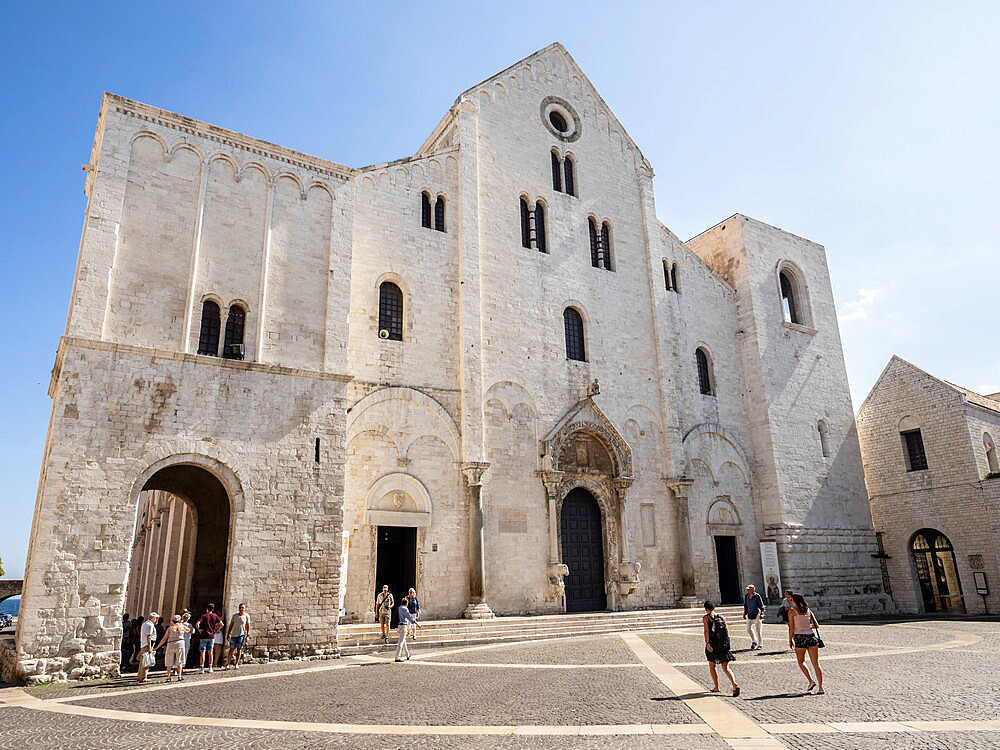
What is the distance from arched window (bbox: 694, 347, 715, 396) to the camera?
25.1m

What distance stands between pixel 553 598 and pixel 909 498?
57.2 feet

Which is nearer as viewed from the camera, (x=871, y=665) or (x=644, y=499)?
(x=871, y=665)

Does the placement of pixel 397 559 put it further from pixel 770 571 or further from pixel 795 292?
pixel 795 292

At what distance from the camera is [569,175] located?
24203mm

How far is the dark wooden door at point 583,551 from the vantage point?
20.1 meters

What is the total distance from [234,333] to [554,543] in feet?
34.9

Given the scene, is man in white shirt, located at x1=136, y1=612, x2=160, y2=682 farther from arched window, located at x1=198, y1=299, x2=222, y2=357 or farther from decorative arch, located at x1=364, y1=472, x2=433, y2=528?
arched window, located at x1=198, y1=299, x2=222, y2=357

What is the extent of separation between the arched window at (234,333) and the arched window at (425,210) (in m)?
6.80

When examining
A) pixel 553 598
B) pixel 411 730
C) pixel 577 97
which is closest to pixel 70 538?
pixel 411 730

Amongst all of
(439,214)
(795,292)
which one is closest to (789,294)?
(795,292)

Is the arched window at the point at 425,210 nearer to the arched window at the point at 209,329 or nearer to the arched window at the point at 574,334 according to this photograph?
the arched window at the point at 574,334

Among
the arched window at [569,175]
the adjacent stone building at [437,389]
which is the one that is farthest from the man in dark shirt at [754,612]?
the arched window at [569,175]

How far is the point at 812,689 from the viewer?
9633 millimetres

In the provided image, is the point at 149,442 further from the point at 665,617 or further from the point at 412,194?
the point at 665,617
